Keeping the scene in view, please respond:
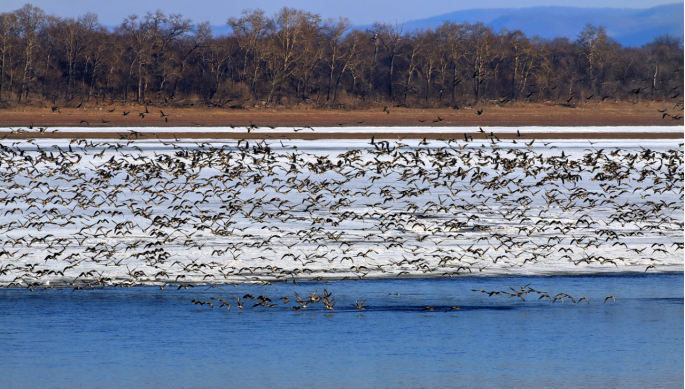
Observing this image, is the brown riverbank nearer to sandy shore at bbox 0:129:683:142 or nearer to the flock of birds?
sandy shore at bbox 0:129:683:142

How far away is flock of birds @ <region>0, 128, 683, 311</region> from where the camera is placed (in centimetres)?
868

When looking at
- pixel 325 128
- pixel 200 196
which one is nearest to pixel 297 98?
pixel 325 128

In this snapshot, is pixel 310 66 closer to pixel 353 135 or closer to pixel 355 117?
pixel 355 117

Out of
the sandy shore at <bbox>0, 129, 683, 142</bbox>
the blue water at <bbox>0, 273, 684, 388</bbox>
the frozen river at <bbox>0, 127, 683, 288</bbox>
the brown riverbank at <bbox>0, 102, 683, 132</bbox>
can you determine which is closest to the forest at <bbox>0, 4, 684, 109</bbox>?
the brown riverbank at <bbox>0, 102, 683, 132</bbox>

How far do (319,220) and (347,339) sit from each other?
184 inches

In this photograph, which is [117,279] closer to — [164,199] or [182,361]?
[182,361]

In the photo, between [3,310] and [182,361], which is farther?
[3,310]

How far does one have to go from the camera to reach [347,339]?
6504 millimetres

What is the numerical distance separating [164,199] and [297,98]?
2853cm

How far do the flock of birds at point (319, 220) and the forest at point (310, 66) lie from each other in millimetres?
22862

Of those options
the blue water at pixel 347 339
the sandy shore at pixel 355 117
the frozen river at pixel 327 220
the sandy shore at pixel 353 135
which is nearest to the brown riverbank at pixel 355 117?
the sandy shore at pixel 355 117

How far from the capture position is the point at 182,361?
6008mm

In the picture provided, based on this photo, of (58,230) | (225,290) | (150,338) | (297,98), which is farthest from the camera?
(297,98)

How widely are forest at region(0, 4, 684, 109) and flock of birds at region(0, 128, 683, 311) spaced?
2286 cm
